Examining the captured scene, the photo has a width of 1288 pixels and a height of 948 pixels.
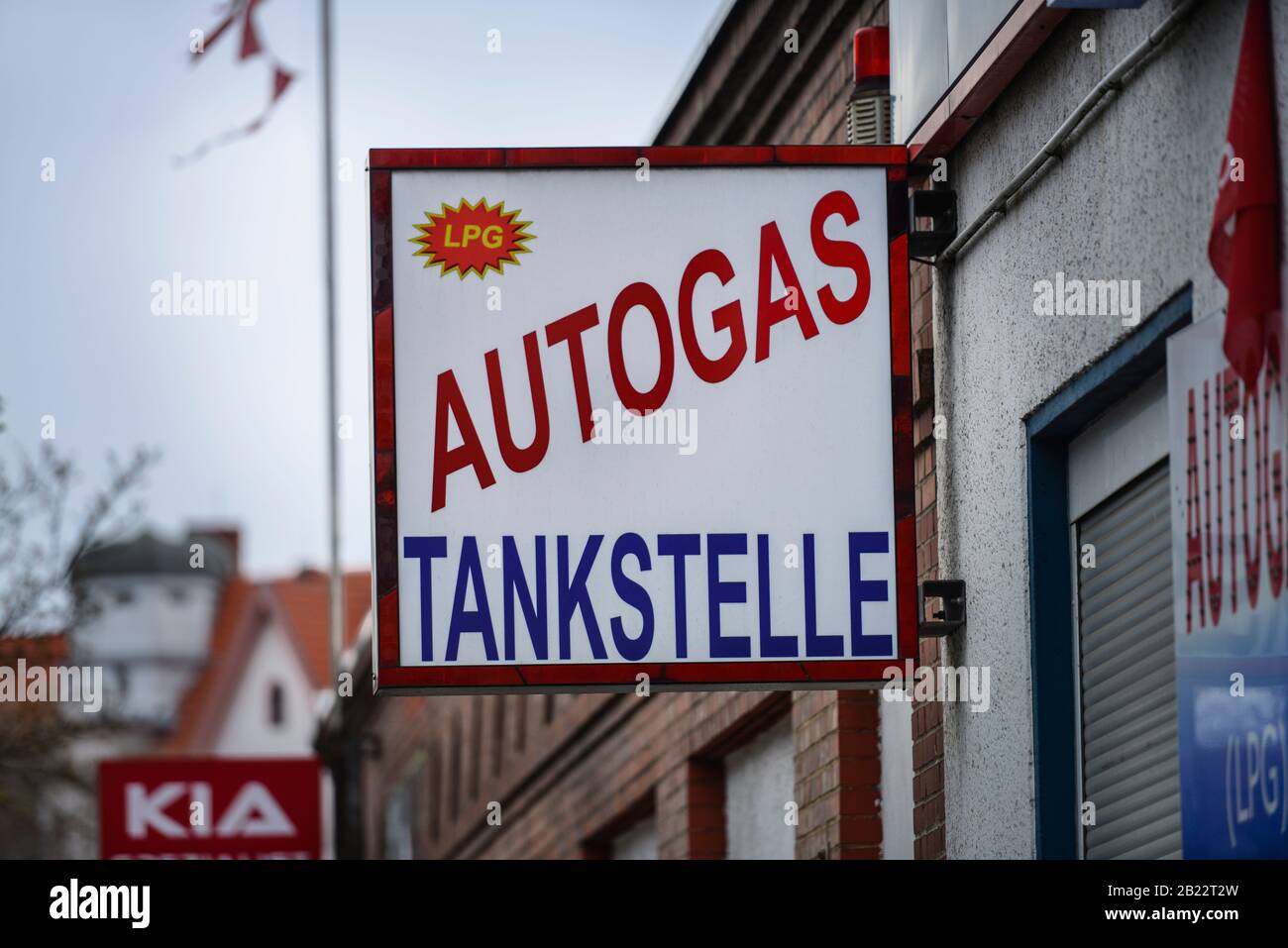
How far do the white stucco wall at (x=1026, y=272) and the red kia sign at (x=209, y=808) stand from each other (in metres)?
11.3

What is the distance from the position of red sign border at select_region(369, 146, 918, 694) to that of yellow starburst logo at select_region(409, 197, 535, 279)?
10 centimetres

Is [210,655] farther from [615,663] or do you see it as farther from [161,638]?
[615,663]

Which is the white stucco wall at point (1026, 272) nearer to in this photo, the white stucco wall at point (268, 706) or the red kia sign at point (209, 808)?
the red kia sign at point (209, 808)

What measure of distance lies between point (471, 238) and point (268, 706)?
64.7 m

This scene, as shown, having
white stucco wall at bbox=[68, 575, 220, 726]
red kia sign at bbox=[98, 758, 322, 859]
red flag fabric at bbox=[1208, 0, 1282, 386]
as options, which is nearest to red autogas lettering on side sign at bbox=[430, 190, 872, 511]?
red flag fabric at bbox=[1208, 0, 1282, 386]

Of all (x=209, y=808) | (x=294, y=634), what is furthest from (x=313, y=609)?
(x=209, y=808)

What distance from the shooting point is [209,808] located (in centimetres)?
1866

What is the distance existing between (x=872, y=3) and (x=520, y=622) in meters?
2.84

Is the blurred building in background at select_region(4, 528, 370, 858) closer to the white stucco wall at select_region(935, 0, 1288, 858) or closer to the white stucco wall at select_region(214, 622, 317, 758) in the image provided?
the white stucco wall at select_region(214, 622, 317, 758)

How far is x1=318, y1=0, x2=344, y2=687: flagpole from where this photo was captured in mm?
22016

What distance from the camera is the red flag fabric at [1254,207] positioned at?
468 cm

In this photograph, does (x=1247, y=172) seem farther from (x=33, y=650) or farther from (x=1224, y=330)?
(x=33, y=650)

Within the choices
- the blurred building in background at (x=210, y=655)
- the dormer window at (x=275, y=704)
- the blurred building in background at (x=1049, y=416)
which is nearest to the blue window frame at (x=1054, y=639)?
the blurred building in background at (x=1049, y=416)

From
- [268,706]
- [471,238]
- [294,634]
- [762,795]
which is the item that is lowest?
[268,706]
